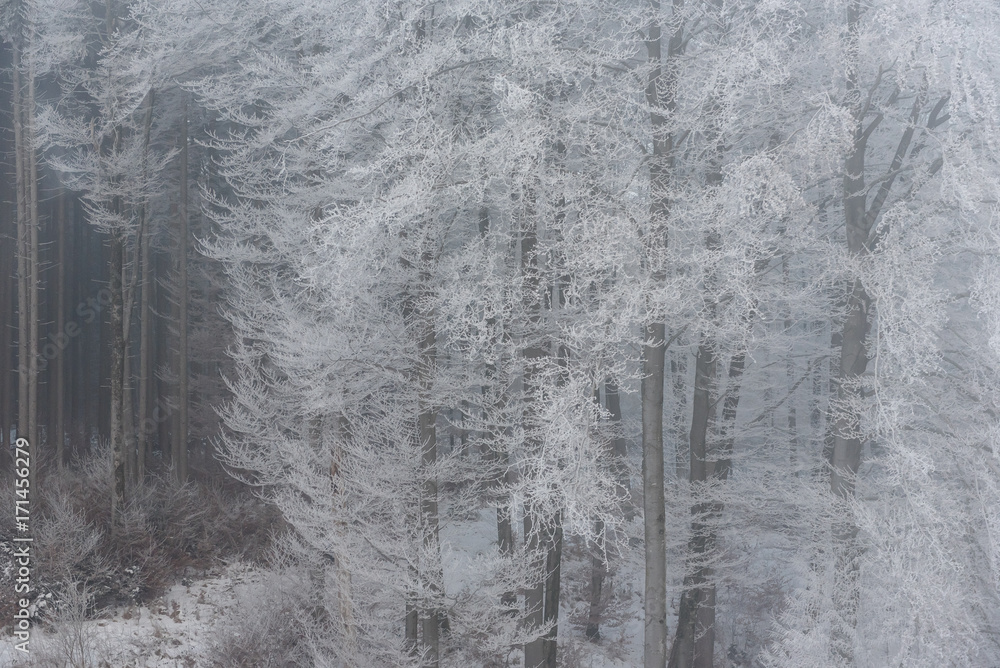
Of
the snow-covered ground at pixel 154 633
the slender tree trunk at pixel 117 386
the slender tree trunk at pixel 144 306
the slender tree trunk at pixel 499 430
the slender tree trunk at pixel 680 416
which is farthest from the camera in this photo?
the slender tree trunk at pixel 680 416

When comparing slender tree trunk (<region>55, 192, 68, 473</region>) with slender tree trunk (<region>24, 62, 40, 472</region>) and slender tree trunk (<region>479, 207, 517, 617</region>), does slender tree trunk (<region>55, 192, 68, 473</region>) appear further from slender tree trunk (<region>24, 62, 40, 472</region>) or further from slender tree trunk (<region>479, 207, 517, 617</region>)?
slender tree trunk (<region>479, 207, 517, 617</region>)

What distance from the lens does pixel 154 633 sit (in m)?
9.31

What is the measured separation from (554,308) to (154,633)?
22.5ft

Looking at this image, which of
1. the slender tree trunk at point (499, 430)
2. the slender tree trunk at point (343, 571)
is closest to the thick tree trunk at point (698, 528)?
the slender tree trunk at point (499, 430)

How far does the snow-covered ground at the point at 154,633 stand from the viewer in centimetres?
772

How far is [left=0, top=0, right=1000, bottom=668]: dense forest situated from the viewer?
6398 millimetres

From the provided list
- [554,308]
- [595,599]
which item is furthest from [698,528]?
[554,308]

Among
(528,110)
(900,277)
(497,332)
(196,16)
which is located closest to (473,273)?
(497,332)

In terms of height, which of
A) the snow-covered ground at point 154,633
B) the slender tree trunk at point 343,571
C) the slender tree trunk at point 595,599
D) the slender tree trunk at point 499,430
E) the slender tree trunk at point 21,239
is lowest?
the slender tree trunk at point 595,599

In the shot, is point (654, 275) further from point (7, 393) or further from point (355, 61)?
point (7, 393)

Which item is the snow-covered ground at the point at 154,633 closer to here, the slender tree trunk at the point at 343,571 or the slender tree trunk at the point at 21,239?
the slender tree trunk at the point at 343,571

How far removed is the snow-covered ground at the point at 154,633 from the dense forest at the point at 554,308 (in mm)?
81

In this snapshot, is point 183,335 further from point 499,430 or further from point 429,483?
point 499,430

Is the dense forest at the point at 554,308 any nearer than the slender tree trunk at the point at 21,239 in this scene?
Yes
